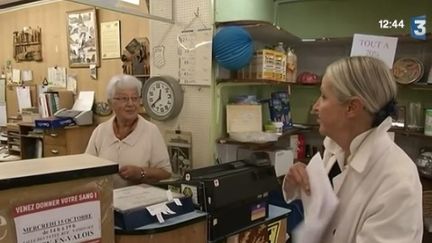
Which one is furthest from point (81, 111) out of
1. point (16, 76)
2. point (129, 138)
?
point (129, 138)

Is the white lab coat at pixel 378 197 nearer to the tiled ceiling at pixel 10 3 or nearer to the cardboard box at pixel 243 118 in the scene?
the cardboard box at pixel 243 118

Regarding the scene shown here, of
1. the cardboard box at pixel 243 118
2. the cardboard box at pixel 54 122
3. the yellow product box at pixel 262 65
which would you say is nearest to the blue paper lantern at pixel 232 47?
the yellow product box at pixel 262 65

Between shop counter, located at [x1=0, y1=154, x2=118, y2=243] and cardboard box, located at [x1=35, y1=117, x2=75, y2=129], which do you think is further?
cardboard box, located at [x1=35, y1=117, x2=75, y2=129]

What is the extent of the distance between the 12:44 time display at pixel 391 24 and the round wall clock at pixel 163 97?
1814 millimetres

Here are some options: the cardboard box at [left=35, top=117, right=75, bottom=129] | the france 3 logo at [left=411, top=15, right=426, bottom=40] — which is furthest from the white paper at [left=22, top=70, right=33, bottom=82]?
the france 3 logo at [left=411, top=15, right=426, bottom=40]

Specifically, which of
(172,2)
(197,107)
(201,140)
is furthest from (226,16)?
(201,140)

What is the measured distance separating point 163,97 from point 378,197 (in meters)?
1.88

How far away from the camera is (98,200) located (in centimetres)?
129

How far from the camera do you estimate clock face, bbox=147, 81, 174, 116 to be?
2.68 metres

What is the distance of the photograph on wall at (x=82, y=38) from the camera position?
165 inches

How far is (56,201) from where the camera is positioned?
3.88 feet

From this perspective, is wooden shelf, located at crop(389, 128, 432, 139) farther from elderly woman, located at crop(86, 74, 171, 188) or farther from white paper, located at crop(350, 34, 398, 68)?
elderly woman, located at crop(86, 74, 171, 188)

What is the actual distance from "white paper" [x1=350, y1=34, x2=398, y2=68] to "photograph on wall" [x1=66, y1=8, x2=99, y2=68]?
9.54ft

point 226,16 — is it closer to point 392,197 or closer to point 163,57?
point 163,57
